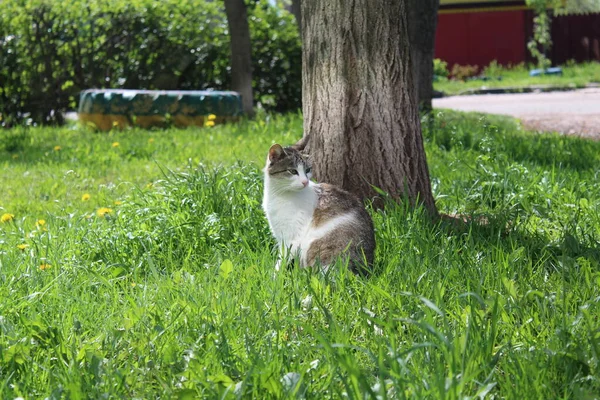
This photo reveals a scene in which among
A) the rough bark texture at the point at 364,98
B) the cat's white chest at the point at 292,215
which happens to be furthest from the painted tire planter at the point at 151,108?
the cat's white chest at the point at 292,215

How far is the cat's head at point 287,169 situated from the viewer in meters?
4.06

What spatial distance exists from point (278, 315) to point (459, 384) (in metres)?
0.90

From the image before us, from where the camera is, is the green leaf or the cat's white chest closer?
the green leaf

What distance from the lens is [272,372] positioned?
8.55 feet

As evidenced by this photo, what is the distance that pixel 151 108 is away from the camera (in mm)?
10062

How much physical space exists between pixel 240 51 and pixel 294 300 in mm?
7888

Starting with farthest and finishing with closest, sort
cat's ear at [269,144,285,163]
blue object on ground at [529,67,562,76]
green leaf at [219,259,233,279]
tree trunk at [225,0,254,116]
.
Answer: blue object on ground at [529,67,562,76] < tree trunk at [225,0,254,116] < cat's ear at [269,144,285,163] < green leaf at [219,259,233,279]

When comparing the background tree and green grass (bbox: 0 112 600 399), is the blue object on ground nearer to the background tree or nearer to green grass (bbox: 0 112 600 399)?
the background tree

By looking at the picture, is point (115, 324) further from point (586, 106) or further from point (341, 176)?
point (586, 106)

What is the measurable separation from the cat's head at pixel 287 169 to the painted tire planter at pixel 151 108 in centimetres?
593

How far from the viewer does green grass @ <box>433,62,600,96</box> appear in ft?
65.9

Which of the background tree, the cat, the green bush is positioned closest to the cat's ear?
the cat

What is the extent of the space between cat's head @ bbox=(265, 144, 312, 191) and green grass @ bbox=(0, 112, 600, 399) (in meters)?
0.35

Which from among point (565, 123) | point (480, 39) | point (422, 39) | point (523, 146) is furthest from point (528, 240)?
point (480, 39)
